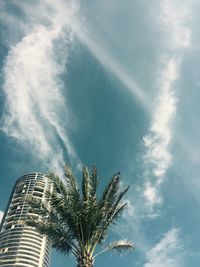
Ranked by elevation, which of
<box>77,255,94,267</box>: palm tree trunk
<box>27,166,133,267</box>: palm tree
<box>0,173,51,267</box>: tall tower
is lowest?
<box>77,255,94,267</box>: palm tree trunk

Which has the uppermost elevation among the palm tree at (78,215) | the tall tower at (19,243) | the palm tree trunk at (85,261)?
the tall tower at (19,243)

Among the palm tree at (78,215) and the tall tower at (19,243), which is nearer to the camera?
the palm tree at (78,215)

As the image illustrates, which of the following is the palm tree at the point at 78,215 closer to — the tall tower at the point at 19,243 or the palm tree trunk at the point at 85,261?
the palm tree trunk at the point at 85,261

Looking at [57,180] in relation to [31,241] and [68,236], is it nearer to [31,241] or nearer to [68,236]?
[68,236]

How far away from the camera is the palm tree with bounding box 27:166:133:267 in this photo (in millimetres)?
16031

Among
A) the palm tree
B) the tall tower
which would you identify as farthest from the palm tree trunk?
the tall tower

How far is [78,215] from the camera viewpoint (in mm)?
16031

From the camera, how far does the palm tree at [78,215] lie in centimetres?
1603

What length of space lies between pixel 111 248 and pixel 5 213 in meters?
123

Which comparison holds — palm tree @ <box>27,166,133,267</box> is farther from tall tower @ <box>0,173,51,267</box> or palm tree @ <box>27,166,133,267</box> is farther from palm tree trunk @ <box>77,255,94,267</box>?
tall tower @ <box>0,173,51,267</box>

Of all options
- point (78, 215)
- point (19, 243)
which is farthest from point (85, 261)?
point (19, 243)

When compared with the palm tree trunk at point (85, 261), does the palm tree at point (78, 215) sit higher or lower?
higher

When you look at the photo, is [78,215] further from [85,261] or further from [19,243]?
[19,243]

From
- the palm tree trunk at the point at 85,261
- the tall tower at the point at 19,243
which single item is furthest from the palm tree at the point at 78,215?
the tall tower at the point at 19,243
